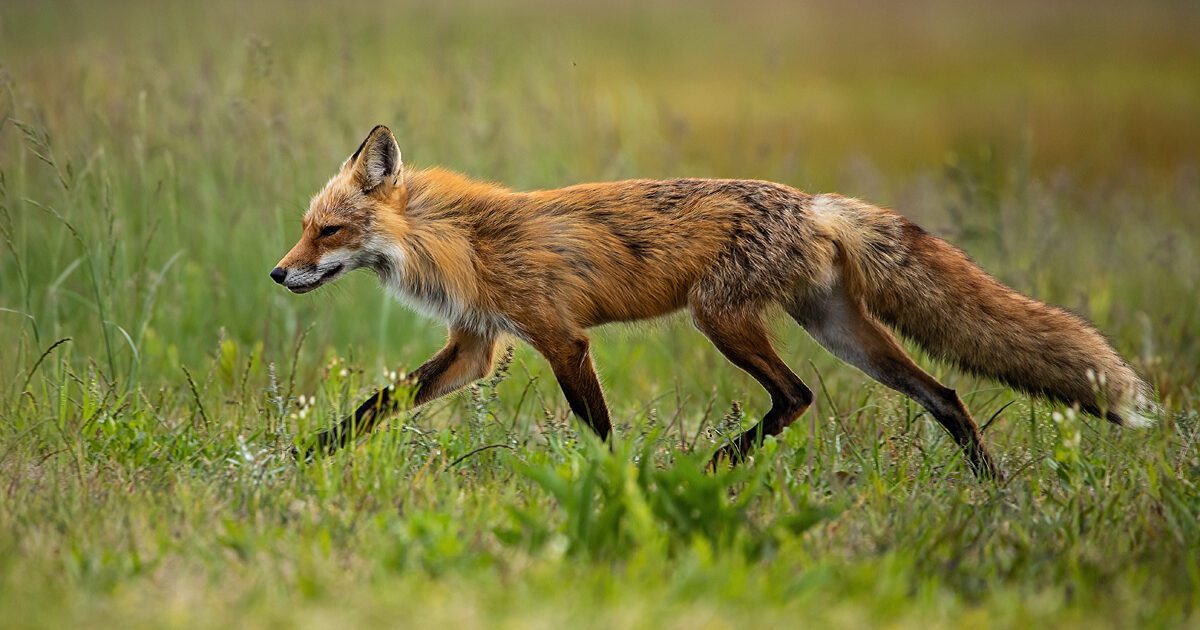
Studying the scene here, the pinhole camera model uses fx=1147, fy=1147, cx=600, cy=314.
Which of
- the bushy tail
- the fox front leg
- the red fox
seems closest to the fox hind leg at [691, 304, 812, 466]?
the red fox

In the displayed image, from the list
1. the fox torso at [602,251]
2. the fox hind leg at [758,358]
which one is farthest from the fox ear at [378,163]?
the fox hind leg at [758,358]

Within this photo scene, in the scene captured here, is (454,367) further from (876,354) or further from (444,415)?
(876,354)

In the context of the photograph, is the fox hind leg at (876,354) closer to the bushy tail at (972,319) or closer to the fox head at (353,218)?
the bushy tail at (972,319)

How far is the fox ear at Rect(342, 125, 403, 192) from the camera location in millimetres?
5121

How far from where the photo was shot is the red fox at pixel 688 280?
486 centimetres

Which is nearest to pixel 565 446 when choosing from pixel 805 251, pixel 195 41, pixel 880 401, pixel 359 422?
pixel 359 422

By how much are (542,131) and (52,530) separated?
19.1ft

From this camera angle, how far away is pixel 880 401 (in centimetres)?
547

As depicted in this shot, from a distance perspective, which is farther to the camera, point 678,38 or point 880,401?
point 678,38

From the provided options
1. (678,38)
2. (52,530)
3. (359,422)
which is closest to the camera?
(52,530)

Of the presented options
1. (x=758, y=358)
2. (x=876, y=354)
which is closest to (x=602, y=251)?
(x=758, y=358)

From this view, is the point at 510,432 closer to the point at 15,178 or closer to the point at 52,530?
the point at 52,530

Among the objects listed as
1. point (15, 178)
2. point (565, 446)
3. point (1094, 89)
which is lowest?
point (1094, 89)

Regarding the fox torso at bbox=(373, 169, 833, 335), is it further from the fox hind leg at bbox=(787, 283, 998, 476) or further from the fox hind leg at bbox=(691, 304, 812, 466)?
the fox hind leg at bbox=(787, 283, 998, 476)
